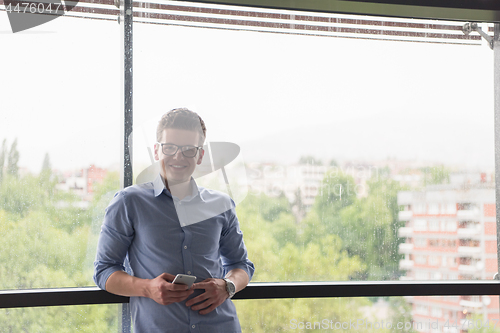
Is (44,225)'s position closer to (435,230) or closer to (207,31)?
(207,31)

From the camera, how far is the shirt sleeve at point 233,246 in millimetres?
1618

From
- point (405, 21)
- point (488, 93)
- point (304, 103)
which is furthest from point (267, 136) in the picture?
point (488, 93)

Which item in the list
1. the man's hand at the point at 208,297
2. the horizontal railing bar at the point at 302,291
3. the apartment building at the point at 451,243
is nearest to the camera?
the man's hand at the point at 208,297

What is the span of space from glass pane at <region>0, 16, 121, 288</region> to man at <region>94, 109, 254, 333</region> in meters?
0.46

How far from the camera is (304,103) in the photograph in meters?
2.05

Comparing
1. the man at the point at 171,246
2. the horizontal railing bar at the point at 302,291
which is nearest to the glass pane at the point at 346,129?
the horizontal railing bar at the point at 302,291

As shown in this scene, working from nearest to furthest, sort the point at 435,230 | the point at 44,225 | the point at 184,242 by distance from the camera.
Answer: the point at 184,242 < the point at 44,225 < the point at 435,230

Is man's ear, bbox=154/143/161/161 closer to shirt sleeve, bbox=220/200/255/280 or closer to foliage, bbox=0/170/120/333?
shirt sleeve, bbox=220/200/255/280

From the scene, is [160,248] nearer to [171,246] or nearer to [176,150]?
[171,246]

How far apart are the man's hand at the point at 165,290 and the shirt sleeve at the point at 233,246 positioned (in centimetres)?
30

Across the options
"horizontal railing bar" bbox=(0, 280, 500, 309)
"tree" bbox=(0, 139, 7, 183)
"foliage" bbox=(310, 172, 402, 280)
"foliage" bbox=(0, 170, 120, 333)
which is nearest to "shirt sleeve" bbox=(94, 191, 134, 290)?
"horizontal railing bar" bbox=(0, 280, 500, 309)

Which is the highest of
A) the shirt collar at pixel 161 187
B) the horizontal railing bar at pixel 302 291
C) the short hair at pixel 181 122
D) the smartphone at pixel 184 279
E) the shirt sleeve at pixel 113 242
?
the short hair at pixel 181 122

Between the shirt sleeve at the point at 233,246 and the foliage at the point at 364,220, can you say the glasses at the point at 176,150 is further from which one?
the foliage at the point at 364,220

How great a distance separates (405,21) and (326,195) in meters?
1.12
